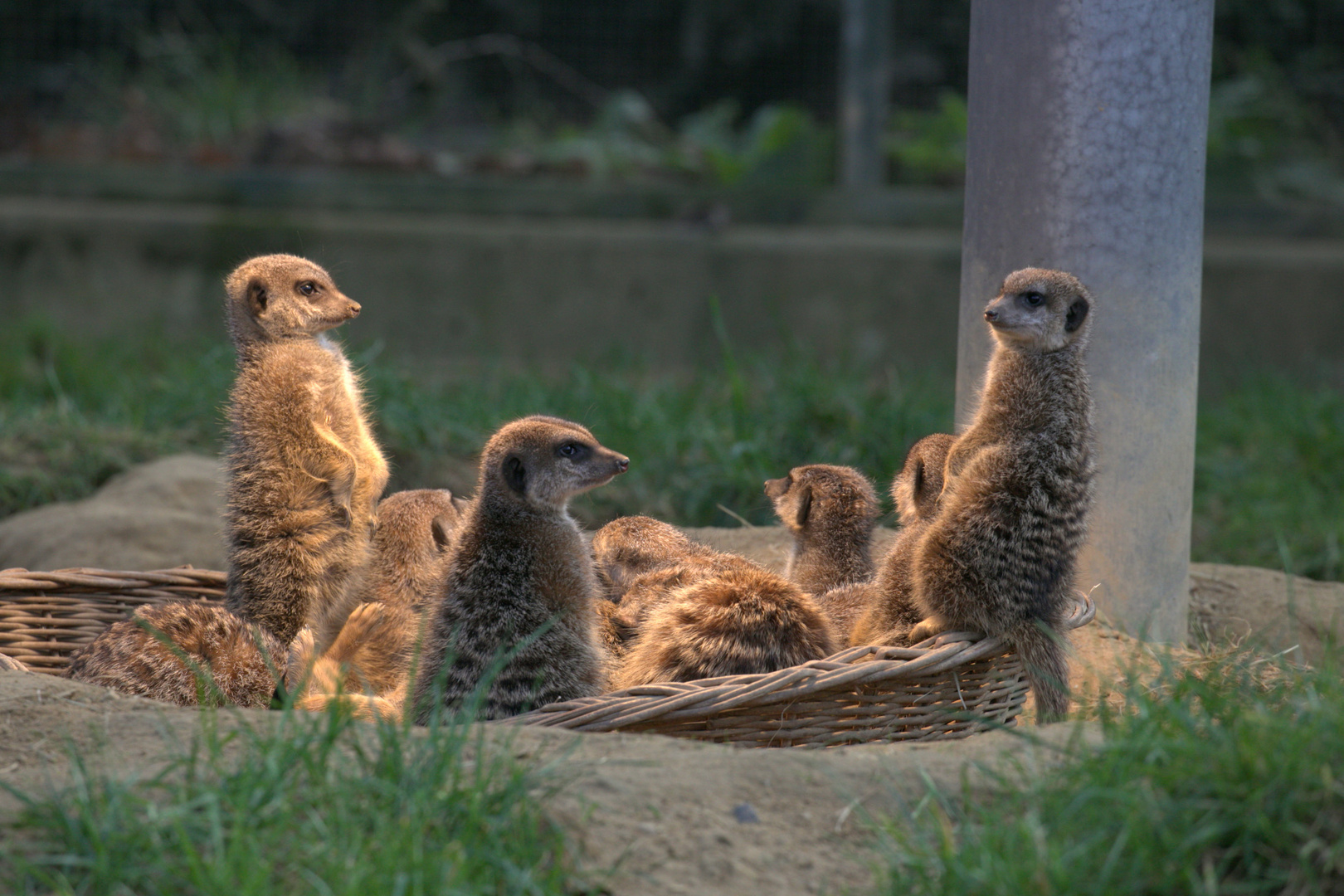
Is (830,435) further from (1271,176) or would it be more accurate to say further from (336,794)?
(1271,176)

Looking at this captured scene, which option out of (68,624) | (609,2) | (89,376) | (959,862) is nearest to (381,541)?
(68,624)

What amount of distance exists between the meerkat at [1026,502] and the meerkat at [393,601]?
3.88 feet

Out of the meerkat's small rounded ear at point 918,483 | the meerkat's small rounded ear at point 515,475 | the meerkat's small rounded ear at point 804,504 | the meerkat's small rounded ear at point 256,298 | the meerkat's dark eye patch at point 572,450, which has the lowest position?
the meerkat's small rounded ear at point 804,504

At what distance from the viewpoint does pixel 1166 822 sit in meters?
1.88

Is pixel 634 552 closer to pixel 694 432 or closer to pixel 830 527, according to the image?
pixel 830 527

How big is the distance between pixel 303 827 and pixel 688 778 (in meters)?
0.64

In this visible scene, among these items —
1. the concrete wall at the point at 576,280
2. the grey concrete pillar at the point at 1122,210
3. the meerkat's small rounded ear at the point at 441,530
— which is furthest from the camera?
the concrete wall at the point at 576,280

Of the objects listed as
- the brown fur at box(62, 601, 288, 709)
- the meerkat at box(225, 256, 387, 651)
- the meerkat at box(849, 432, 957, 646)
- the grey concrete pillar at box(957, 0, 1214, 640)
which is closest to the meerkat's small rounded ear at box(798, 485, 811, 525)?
the meerkat at box(849, 432, 957, 646)

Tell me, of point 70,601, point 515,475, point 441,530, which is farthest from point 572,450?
point 70,601

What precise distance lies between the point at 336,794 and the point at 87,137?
802 centimetres

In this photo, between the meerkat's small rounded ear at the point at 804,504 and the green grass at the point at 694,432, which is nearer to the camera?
the meerkat's small rounded ear at the point at 804,504

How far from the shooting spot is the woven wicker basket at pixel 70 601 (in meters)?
3.41

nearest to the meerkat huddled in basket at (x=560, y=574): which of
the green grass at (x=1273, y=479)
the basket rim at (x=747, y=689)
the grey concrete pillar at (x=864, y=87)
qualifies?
the basket rim at (x=747, y=689)

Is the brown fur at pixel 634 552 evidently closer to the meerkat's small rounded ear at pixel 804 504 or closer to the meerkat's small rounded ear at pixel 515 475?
the meerkat's small rounded ear at pixel 804 504
